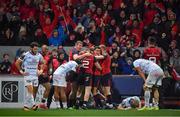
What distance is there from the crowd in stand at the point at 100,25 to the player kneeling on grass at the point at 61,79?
5.45ft

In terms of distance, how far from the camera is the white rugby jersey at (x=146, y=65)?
16.2m

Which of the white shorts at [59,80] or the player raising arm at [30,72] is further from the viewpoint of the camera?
the white shorts at [59,80]

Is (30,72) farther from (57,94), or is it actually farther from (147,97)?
(147,97)

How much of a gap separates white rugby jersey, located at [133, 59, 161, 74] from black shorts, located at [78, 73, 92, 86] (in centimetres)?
137

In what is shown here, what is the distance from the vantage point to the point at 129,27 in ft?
65.2

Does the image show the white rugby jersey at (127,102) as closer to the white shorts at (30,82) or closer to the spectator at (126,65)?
the spectator at (126,65)

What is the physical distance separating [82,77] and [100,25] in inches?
139

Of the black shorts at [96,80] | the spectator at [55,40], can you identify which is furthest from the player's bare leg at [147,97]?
the spectator at [55,40]

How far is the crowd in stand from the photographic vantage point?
741 inches

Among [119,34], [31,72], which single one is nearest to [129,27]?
[119,34]

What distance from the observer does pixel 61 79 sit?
16.5 metres

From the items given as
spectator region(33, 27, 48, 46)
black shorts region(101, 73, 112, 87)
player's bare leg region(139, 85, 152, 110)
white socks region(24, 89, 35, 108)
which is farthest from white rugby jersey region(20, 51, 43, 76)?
spectator region(33, 27, 48, 46)

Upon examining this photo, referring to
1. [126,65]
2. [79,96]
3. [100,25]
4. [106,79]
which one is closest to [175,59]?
[126,65]

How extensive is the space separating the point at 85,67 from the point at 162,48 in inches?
137
